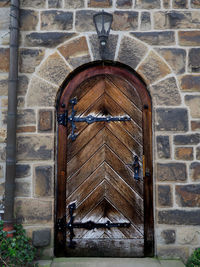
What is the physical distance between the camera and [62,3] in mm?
3148

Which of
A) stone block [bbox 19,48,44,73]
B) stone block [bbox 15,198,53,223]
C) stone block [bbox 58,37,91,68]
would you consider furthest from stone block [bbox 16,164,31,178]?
stone block [bbox 58,37,91,68]

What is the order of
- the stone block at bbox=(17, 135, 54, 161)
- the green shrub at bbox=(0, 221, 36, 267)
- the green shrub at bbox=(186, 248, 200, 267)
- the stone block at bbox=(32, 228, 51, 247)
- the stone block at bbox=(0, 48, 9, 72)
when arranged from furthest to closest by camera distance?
the stone block at bbox=(0, 48, 9, 72) → the stone block at bbox=(17, 135, 54, 161) → the stone block at bbox=(32, 228, 51, 247) → the green shrub at bbox=(186, 248, 200, 267) → the green shrub at bbox=(0, 221, 36, 267)

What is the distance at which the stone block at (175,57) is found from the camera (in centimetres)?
309

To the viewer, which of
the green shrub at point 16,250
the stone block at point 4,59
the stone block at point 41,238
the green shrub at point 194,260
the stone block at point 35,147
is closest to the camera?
the green shrub at point 16,250

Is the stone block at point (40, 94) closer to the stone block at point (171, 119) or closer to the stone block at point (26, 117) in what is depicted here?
the stone block at point (26, 117)

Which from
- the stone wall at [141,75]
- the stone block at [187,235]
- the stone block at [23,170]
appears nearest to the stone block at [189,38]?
the stone wall at [141,75]

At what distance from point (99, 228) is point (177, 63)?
199cm

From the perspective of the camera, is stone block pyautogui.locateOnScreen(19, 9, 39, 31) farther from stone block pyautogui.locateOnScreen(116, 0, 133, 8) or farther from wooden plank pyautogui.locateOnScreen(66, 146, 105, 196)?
wooden plank pyautogui.locateOnScreen(66, 146, 105, 196)

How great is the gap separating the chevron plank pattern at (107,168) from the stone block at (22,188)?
0.42 metres

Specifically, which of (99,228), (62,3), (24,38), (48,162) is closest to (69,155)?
(48,162)

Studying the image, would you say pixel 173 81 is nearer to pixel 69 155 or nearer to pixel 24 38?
pixel 69 155

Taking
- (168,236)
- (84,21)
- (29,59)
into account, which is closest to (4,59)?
(29,59)

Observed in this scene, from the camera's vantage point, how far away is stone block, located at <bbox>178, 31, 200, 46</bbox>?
10.2ft

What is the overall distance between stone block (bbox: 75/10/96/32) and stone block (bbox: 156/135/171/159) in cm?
143
